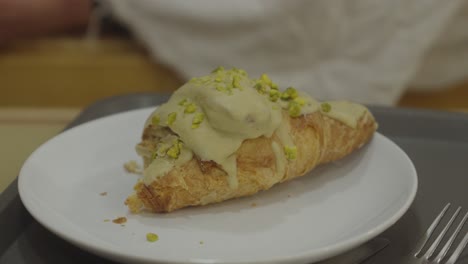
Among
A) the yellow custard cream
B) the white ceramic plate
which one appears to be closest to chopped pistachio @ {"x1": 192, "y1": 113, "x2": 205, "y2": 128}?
the yellow custard cream

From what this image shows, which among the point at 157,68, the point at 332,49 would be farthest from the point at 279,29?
the point at 157,68

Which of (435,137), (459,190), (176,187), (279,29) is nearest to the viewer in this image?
(176,187)

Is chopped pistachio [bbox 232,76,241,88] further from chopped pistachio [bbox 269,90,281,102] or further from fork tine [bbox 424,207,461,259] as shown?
fork tine [bbox 424,207,461,259]

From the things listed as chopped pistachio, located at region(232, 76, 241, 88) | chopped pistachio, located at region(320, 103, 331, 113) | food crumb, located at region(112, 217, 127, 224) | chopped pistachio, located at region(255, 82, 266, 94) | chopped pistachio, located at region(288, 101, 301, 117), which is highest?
Result: chopped pistachio, located at region(232, 76, 241, 88)

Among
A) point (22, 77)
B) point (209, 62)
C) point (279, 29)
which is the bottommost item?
point (22, 77)

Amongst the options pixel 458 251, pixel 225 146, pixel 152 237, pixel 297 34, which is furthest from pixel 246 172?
pixel 297 34

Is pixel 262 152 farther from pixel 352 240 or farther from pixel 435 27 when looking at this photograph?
pixel 435 27
